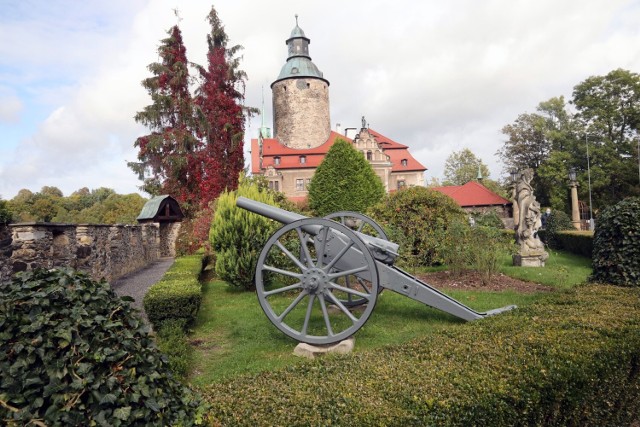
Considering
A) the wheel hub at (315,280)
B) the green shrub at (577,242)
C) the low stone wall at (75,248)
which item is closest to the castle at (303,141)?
Result: the green shrub at (577,242)

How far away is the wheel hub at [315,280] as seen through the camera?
5.09 meters

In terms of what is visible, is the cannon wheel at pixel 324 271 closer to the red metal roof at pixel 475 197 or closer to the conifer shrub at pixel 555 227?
the conifer shrub at pixel 555 227

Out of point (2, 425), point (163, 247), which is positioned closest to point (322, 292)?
point (2, 425)

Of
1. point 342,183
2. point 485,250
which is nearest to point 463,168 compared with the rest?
point 342,183

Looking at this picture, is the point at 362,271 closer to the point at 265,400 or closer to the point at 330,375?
the point at 330,375

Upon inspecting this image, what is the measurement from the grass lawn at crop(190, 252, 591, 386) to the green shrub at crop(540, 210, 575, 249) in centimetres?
1102

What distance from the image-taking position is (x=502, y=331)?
4.02 m

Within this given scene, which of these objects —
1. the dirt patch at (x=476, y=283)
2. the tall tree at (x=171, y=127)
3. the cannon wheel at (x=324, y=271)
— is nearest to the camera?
the cannon wheel at (x=324, y=271)

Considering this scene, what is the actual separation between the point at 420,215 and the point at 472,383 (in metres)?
10.4

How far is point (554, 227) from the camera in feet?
67.6

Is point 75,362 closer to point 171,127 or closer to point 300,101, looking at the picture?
point 171,127

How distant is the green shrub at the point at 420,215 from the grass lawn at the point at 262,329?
3.35m

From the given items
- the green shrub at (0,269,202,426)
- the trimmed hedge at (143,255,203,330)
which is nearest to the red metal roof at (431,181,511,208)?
the trimmed hedge at (143,255,203,330)

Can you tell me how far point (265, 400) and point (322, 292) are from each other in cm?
259
